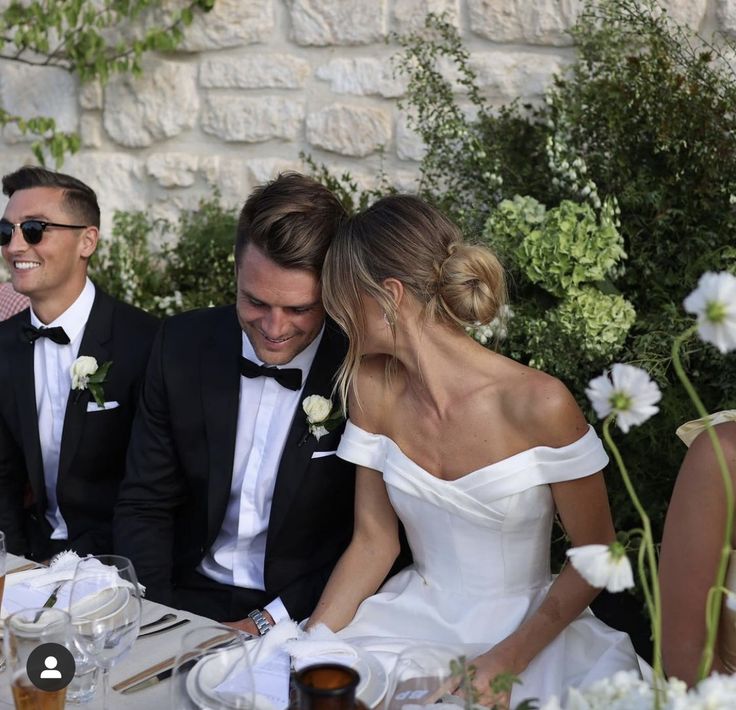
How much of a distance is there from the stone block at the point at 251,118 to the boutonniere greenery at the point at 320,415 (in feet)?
7.69

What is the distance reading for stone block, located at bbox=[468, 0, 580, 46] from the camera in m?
3.85

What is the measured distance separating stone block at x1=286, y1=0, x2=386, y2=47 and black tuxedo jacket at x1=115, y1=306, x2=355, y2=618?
199 centimetres

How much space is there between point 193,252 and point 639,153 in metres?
2.18

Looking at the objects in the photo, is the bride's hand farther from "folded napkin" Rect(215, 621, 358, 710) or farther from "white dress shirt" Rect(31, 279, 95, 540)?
"white dress shirt" Rect(31, 279, 95, 540)

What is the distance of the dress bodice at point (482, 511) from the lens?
224cm

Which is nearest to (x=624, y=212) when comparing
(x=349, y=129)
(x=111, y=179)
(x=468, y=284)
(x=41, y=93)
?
(x=468, y=284)

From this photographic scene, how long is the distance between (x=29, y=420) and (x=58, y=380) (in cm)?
18

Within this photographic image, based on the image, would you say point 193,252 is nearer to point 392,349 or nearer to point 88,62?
point 88,62

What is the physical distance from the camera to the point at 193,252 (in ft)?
15.1

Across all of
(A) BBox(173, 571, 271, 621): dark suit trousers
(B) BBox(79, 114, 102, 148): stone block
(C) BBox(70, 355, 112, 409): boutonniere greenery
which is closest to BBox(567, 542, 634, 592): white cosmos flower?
(A) BBox(173, 571, 271, 621): dark suit trousers

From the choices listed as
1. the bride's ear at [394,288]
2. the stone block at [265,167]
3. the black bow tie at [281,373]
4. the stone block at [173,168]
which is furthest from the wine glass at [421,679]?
the stone block at [173,168]

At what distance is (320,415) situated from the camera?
2.58 m

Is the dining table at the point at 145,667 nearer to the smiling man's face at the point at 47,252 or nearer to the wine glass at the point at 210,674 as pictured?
the wine glass at the point at 210,674

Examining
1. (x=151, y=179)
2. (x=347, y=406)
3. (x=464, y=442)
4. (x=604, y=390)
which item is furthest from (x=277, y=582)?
(x=151, y=179)
